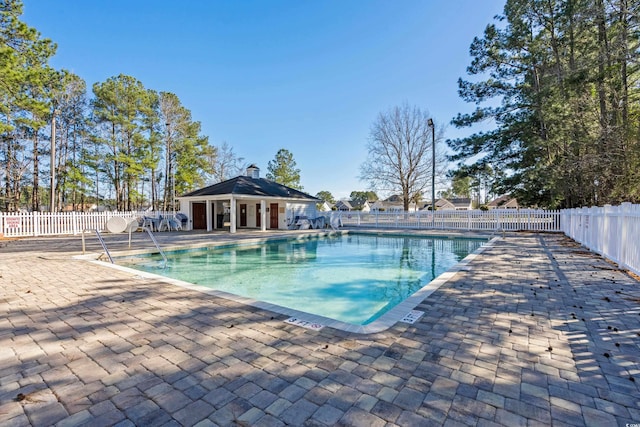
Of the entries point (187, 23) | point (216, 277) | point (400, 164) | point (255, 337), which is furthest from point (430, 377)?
point (400, 164)

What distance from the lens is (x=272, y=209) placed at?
18.7 m

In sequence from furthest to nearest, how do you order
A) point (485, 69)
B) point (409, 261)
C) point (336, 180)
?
point (336, 180) < point (485, 69) < point (409, 261)

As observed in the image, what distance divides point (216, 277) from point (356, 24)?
11836 millimetres

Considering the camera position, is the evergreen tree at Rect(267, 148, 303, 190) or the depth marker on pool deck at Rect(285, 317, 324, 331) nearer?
the depth marker on pool deck at Rect(285, 317, 324, 331)

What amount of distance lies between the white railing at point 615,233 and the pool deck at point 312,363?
1.40m

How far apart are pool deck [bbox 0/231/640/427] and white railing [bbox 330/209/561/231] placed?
502 inches

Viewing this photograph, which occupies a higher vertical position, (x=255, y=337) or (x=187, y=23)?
(x=187, y=23)

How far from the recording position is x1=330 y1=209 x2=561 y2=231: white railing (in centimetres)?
1494

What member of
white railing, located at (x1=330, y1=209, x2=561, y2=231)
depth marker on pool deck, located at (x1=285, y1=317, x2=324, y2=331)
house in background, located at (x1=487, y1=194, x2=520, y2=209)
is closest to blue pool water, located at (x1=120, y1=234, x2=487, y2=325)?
depth marker on pool deck, located at (x1=285, y1=317, x2=324, y2=331)

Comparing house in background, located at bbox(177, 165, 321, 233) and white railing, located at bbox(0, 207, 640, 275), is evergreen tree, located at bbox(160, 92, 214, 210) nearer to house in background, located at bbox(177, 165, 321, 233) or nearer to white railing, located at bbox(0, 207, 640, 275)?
house in background, located at bbox(177, 165, 321, 233)

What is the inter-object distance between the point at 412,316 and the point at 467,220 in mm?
15647

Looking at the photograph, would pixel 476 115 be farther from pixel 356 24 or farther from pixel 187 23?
pixel 187 23

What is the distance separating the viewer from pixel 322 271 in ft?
25.7

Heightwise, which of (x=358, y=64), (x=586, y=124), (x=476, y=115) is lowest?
(x=586, y=124)
